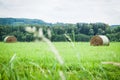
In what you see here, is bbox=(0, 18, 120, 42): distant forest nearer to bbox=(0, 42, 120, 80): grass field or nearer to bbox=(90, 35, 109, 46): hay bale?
bbox=(0, 42, 120, 80): grass field

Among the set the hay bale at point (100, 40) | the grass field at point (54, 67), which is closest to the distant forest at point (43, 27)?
the grass field at point (54, 67)

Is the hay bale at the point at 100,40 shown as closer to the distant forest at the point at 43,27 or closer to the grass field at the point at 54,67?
the distant forest at the point at 43,27

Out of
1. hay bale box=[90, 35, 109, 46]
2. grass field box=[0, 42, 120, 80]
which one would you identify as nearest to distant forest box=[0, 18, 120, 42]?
grass field box=[0, 42, 120, 80]

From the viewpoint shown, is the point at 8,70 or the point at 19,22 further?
the point at 19,22

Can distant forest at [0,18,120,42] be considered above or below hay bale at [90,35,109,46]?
above

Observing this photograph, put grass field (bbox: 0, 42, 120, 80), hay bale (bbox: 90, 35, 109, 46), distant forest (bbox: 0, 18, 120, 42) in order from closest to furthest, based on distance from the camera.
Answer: grass field (bbox: 0, 42, 120, 80)
distant forest (bbox: 0, 18, 120, 42)
hay bale (bbox: 90, 35, 109, 46)

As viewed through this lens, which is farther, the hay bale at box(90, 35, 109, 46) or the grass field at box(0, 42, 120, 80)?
the hay bale at box(90, 35, 109, 46)

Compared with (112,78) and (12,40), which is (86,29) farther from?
(12,40)

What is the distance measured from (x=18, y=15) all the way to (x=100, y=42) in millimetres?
4837

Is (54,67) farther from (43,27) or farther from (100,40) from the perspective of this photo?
(100,40)

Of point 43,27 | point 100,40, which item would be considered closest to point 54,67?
point 43,27

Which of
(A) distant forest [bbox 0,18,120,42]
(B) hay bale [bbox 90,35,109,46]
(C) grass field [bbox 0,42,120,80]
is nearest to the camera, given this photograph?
(C) grass field [bbox 0,42,120,80]

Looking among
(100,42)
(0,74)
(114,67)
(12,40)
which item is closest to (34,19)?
(114,67)

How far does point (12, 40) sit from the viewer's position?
6.97 meters
